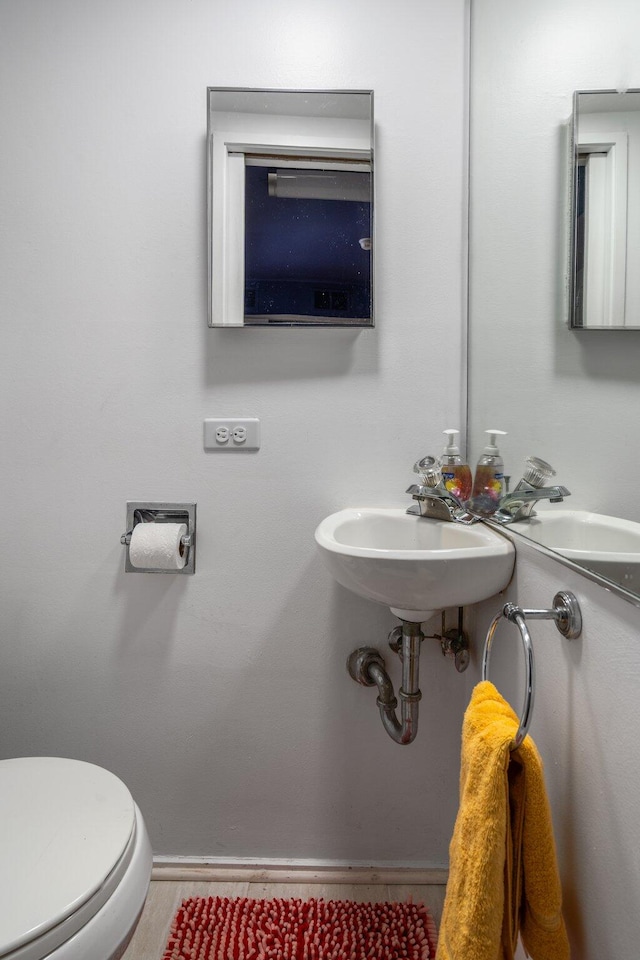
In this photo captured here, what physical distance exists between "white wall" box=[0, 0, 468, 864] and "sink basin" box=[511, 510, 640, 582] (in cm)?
47

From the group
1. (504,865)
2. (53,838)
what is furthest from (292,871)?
(504,865)

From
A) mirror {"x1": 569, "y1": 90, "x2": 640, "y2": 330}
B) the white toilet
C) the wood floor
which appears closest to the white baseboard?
the wood floor

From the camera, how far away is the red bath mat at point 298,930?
41.5 inches

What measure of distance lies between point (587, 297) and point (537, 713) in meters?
0.66

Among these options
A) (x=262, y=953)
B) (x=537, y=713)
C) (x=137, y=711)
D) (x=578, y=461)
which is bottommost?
(x=262, y=953)

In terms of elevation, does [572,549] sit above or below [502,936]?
above

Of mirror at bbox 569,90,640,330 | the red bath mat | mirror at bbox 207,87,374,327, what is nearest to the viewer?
mirror at bbox 569,90,640,330

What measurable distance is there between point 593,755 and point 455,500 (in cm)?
57

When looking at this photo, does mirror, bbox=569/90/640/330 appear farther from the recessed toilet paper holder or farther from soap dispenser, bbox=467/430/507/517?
the recessed toilet paper holder

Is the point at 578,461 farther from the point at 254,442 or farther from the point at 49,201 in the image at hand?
the point at 49,201

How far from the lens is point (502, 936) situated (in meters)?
0.63

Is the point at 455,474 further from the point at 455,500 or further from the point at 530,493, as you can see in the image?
the point at 530,493

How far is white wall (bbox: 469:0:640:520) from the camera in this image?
621mm

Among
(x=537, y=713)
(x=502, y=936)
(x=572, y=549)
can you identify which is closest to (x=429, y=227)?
(x=572, y=549)
